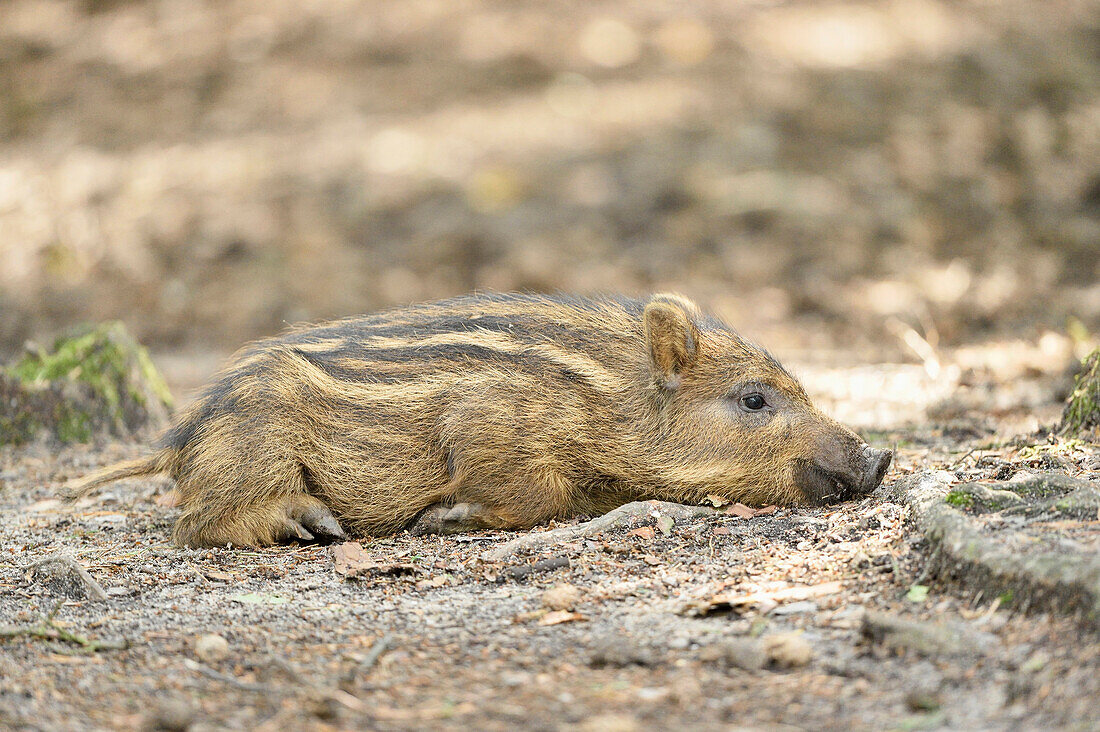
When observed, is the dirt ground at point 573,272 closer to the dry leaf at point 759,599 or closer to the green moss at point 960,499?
the dry leaf at point 759,599

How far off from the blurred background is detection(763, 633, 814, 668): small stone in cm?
620

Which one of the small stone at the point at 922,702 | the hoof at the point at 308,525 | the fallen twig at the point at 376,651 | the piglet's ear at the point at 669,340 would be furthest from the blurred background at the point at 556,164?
the small stone at the point at 922,702

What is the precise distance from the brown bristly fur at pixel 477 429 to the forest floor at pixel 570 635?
0.27 meters

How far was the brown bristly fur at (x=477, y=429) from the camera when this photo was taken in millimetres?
4906

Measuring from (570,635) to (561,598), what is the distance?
26 cm

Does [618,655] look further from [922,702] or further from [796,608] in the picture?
[922,702]

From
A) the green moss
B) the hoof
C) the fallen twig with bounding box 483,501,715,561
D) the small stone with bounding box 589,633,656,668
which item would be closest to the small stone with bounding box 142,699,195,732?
the small stone with bounding box 589,633,656,668

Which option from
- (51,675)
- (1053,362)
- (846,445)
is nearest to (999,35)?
(1053,362)

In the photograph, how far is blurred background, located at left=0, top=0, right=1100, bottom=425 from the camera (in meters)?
10.9

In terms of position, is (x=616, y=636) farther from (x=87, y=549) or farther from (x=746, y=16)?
(x=746, y=16)

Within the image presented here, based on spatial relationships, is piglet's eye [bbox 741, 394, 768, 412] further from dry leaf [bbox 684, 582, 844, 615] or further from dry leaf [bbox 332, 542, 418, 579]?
dry leaf [bbox 332, 542, 418, 579]

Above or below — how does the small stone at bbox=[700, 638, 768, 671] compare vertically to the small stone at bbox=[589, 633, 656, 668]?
above

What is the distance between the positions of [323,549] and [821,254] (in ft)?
25.6

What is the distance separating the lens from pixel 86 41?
14141 millimetres
